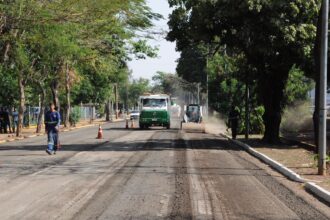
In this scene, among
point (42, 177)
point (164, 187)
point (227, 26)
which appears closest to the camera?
point (164, 187)

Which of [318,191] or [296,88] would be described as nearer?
[318,191]

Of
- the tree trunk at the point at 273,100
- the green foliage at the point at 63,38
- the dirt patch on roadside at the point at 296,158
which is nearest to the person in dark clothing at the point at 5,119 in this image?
the green foliage at the point at 63,38

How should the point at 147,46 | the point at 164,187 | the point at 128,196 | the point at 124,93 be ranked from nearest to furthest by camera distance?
1. the point at 128,196
2. the point at 164,187
3. the point at 147,46
4. the point at 124,93

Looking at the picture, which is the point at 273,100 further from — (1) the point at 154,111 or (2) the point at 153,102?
(2) the point at 153,102

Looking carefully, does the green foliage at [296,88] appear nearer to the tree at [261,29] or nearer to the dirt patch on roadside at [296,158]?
the tree at [261,29]

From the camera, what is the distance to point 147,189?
510 inches

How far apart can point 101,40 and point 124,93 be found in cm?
12227

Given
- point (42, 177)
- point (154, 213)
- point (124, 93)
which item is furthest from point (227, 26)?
point (124, 93)

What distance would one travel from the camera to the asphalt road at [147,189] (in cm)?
1021

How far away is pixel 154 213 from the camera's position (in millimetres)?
10070

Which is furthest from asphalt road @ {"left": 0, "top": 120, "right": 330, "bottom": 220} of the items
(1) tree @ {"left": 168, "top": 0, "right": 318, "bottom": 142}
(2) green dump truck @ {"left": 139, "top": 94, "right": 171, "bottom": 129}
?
(2) green dump truck @ {"left": 139, "top": 94, "right": 171, "bottom": 129}

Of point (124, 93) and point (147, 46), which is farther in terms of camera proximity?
point (124, 93)

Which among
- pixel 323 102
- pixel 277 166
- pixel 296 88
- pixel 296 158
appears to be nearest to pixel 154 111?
pixel 296 88

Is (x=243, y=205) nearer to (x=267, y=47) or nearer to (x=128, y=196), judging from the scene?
(x=128, y=196)
